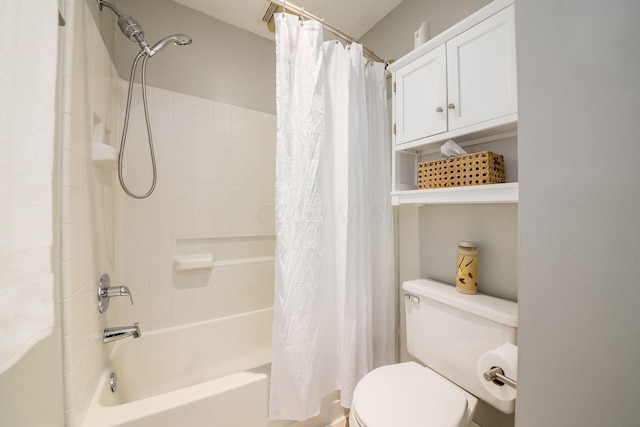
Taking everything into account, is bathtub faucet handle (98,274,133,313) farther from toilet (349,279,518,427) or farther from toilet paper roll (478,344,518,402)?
toilet paper roll (478,344,518,402)

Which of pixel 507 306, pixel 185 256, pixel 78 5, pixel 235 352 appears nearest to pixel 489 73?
pixel 507 306

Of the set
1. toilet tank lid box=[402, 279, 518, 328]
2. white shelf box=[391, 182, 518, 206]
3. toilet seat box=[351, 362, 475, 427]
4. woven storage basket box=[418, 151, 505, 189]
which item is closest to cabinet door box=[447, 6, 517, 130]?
woven storage basket box=[418, 151, 505, 189]

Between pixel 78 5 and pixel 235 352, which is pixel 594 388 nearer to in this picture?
pixel 78 5

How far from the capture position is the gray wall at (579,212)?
273 millimetres

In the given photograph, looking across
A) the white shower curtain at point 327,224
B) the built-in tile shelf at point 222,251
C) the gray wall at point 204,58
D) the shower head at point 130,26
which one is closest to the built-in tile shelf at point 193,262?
the built-in tile shelf at point 222,251

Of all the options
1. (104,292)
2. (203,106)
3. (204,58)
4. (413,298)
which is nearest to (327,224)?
(413,298)

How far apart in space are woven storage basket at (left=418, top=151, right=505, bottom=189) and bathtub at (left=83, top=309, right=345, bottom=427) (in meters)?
1.16

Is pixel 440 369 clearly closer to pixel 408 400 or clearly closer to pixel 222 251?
pixel 408 400

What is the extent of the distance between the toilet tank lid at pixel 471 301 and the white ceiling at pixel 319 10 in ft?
5.59

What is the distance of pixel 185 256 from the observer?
4.99ft

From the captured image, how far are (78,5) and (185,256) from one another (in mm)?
1222

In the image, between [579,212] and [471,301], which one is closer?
[579,212]

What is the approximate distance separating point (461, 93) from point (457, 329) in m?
0.98

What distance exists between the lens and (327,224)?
3.83 feet
